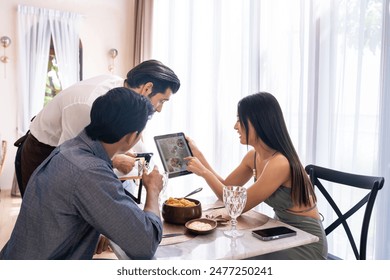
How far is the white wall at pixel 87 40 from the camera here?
364cm

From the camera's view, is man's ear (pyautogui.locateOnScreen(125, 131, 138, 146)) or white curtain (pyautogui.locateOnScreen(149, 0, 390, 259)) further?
white curtain (pyautogui.locateOnScreen(149, 0, 390, 259))

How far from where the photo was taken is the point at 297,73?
195 centimetres

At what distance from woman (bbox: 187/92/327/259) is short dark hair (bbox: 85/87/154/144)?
536 millimetres

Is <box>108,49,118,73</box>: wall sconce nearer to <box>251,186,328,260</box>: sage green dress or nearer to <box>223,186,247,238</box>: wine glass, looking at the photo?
<box>251,186,328,260</box>: sage green dress

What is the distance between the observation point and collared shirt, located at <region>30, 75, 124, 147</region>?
1245mm

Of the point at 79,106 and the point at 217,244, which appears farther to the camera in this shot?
the point at 79,106

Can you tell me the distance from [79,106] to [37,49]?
2.94 m

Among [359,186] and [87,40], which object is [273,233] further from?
[87,40]

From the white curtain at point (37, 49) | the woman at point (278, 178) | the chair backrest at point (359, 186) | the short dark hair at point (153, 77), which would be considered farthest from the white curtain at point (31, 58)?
the chair backrest at point (359, 186)

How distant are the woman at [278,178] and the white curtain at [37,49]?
305 centimetres

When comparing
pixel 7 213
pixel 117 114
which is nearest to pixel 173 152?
pixel 117 114

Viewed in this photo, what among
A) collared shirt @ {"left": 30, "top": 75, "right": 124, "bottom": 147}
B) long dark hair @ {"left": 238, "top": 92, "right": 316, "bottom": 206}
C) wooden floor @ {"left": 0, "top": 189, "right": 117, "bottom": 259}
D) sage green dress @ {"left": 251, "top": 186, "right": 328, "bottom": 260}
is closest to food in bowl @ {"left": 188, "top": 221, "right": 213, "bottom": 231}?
sage green dress @ {"left": 251, "top": 186, "right": 328, "bottom": 260}

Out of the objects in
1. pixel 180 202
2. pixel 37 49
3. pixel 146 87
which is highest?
pixel 37 49
